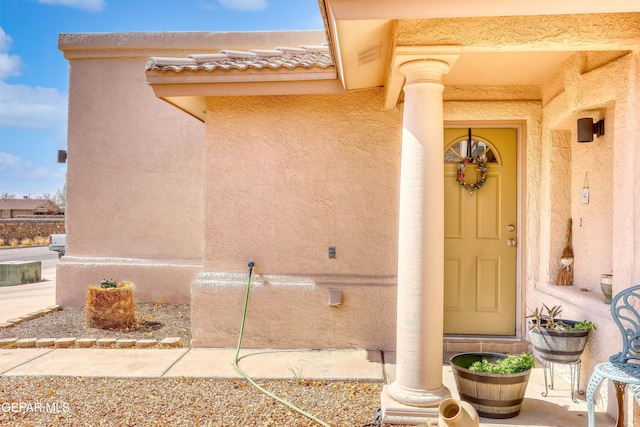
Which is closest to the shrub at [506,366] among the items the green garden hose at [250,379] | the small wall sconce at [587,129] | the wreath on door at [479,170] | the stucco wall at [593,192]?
the stucco wall at [593,192]

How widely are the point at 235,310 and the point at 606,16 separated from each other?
4.54 metres

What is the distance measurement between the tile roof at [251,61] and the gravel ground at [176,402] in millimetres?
3214

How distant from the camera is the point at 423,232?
385cm

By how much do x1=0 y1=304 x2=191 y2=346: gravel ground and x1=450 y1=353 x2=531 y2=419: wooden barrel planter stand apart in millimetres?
3481

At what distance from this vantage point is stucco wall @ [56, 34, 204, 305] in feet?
27.3

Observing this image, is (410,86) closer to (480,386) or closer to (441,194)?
(441,194)

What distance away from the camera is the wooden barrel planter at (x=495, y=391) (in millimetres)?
3789

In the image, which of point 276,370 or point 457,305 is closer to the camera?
point 276,370

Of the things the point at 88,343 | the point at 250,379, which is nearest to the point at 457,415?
the point at 250,379

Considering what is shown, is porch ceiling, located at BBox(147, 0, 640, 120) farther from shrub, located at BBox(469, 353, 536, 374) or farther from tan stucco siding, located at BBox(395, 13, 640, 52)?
shrub, located at BBox(469, 353, 536, 374)

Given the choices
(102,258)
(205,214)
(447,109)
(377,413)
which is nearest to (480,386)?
(377,413)

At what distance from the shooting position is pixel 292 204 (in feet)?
19.1

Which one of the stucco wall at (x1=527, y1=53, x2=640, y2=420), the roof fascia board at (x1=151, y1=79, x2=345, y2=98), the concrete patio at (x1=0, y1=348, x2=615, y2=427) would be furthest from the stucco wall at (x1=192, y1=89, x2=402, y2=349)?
the stucco wall at (x1=527, y1=53, x2=640, y2=420)

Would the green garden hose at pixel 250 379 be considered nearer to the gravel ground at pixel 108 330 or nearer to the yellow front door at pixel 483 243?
the gravel ground at pixel 108 330
